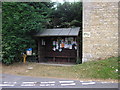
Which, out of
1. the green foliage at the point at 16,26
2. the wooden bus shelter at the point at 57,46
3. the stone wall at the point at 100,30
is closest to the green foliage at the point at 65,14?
the wooden bus shelter at the point at 57,46

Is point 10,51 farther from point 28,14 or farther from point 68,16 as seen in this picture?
point 68,16

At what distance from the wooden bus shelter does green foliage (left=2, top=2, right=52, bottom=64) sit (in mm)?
1018

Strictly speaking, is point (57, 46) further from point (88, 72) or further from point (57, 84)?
point (57, 84)

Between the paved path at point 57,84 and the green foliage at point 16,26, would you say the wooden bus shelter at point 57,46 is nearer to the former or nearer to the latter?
the green foliage at point 16,26

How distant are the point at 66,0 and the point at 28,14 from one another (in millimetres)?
6512

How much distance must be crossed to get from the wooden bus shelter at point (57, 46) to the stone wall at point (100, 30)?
96 centimetres

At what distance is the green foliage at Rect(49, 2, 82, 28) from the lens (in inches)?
463

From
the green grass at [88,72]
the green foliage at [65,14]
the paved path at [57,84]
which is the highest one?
the green foliage at [65,14]

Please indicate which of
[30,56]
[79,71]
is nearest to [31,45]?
[30,56]

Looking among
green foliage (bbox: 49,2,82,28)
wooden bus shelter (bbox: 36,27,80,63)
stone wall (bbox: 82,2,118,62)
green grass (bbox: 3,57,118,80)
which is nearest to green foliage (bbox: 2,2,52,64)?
wooden bus shelter (bbox: 36,27,80,63)

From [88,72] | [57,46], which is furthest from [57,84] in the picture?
[57,46]

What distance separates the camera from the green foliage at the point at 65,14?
1176cm

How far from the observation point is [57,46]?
9586 millimetres

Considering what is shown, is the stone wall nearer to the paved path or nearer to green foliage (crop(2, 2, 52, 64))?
the paved path
